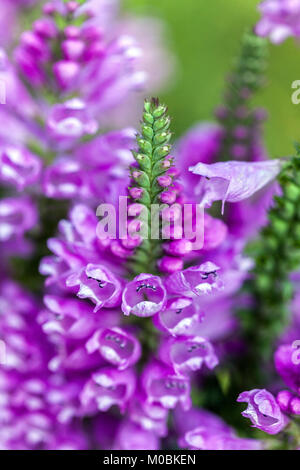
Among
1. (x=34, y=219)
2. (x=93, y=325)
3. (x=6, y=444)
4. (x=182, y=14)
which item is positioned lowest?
(x=6, y=444)

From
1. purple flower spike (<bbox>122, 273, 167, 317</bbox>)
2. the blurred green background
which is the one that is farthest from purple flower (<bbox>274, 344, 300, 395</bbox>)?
the blurred green background

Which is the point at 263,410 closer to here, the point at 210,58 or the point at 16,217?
the point at 16,217

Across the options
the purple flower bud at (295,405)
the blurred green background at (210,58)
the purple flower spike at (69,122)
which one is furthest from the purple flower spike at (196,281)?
the blurred green background at (210,58)

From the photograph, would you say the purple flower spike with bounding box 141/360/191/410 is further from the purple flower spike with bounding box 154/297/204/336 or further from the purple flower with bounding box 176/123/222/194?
the purple flower with bounding box 176/123/222/194

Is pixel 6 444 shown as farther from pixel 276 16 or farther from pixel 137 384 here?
pixel 276 16

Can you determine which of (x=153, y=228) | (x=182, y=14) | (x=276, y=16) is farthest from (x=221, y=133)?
(x=182, y=14)

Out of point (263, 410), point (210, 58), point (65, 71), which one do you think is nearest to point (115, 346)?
point (263, 410)
